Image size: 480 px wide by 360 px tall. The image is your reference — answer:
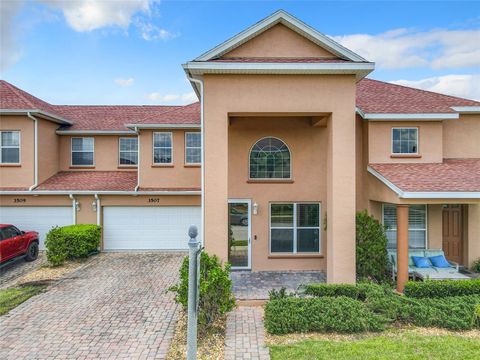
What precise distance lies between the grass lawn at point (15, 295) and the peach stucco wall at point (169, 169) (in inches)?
262

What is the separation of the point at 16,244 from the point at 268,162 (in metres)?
10.7

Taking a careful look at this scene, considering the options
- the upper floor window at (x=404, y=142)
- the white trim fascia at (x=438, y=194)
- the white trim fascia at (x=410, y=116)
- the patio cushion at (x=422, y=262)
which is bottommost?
the patio cushion at (x=422, y=262)

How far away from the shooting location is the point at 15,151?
15.5 m

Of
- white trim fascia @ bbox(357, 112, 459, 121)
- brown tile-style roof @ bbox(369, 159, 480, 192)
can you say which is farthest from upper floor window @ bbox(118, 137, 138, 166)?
brown tile-style roof @ bbox(369, 159, 480, 192)

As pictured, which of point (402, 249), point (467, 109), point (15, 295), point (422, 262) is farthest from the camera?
point (467, 109)

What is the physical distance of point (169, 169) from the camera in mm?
15797

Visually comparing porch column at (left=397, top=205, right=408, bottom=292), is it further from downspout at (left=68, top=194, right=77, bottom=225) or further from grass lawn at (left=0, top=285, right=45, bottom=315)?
downspout at (left=68, top=194, right=77, bottom=225)

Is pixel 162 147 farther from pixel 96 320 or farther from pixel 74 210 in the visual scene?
pixel 96 320

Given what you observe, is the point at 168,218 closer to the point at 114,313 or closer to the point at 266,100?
the point at 114,313

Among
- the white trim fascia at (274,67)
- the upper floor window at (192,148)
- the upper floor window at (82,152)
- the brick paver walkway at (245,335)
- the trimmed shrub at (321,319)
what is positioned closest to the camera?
the brick paver walkway at (245,335)

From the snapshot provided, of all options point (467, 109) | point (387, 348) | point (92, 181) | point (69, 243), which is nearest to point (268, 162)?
point (387, 348)

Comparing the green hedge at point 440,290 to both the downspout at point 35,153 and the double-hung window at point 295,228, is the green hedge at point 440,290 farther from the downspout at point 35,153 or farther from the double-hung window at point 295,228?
the downspout at point 35,153

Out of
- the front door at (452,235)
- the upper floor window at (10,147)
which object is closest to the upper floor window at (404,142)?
the front door at (452,235)

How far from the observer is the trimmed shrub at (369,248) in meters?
9.84
